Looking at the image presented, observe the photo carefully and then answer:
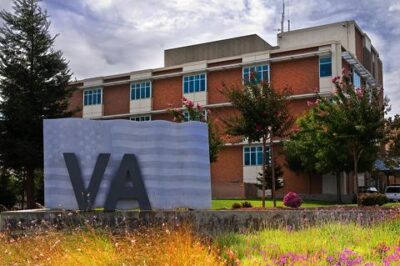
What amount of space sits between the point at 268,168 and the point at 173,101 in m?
13.3

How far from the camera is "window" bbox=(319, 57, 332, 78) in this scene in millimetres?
45594

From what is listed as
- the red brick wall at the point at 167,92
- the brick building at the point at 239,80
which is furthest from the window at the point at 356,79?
the red brick wall at the point at 167,92

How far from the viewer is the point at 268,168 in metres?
44.2

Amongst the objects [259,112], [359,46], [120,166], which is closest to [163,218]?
[120,166]

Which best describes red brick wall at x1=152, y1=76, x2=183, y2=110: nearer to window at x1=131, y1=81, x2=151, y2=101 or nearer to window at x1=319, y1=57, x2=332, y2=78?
window at x1=131, y1=81, x2=151, y2=101

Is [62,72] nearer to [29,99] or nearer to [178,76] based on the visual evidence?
[29,99]

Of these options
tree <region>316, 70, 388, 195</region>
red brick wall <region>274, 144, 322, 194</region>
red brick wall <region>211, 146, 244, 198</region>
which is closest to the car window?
red brick wall <region>274, 144, 322, 194</region>

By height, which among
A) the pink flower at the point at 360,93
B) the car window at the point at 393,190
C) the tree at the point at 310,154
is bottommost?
the car window at the point at 393,190

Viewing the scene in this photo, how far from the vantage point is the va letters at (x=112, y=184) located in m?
15.3

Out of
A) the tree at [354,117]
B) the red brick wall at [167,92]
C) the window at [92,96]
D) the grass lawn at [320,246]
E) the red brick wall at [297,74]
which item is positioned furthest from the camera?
the window at [92,96]

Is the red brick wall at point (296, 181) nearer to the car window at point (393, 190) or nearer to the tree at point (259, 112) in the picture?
the car window at point (393, 190)

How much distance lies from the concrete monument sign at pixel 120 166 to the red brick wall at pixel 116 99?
133ft

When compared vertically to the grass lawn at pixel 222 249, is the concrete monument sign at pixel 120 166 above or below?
above

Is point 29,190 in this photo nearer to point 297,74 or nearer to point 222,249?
point 297,74
